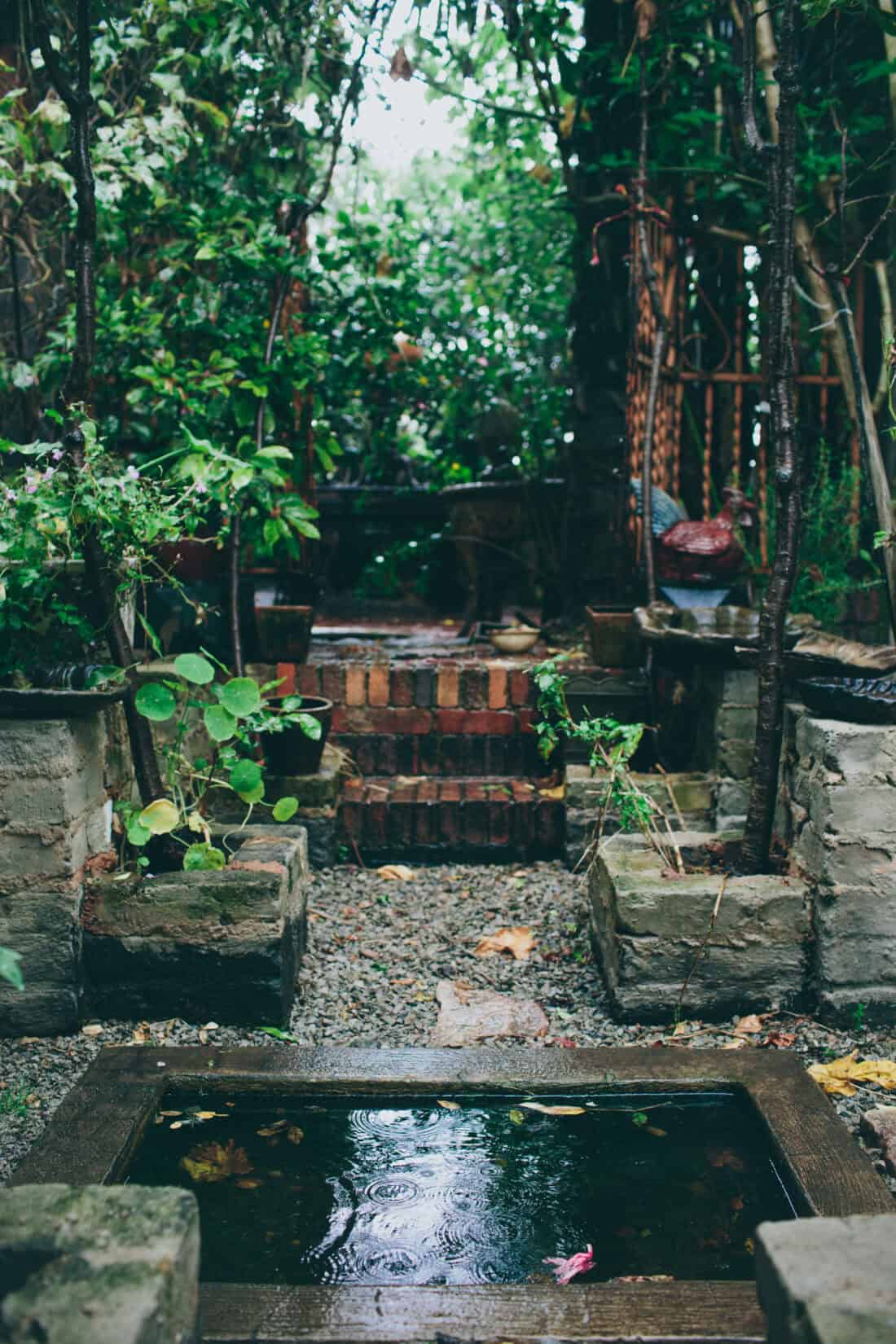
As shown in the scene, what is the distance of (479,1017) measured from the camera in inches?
118

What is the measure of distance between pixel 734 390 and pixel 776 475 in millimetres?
2788

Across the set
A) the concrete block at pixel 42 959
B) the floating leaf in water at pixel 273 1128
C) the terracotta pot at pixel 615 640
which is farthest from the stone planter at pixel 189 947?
the terracotta pot at pixel 615 640

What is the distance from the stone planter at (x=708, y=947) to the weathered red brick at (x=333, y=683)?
6.39 feet

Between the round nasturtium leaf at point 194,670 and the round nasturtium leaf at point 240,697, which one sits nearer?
the round nasturtium leaf at point 194,670

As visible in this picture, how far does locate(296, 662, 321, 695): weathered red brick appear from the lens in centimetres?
460

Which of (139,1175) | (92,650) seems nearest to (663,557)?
(92,650)

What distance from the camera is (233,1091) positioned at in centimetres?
246

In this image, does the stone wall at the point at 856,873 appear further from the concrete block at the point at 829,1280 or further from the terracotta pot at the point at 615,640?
the terracotta pot at the point at 615,640

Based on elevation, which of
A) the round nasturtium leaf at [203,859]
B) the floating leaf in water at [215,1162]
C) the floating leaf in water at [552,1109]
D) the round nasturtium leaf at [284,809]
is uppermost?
the round nasturtium leaf at [284,809]

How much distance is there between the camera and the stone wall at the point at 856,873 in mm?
2844

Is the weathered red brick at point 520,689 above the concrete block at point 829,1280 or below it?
below

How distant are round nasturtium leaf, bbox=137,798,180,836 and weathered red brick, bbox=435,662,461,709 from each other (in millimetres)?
1780

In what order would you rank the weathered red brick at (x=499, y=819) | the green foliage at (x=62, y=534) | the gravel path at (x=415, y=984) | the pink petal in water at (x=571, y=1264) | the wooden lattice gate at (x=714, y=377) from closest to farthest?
the pink petal in water at (x=571, y=1264) < the gravel path at (x=415, y=984) < the green foliage at (x=62, y=534) < the weathered red brick at (x=499, y=819) < the wooden lattice gate at (x=714, y=377)

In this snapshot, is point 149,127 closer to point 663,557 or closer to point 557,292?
point 663,557
